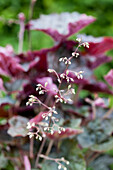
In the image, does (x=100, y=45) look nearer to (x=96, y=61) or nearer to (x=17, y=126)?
(x=96, y=61)

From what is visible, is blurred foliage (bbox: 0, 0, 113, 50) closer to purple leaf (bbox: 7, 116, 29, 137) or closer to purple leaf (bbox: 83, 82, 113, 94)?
purple leaf (bbox: 83, 82, 113, 94)

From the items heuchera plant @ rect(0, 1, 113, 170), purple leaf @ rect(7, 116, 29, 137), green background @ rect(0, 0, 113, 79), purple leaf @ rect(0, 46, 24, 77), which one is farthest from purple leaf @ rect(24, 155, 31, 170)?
green background @ rect(0, 0, 113, 79)

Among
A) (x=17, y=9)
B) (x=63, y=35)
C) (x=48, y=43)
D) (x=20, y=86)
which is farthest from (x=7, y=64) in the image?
(x=17, y=9)

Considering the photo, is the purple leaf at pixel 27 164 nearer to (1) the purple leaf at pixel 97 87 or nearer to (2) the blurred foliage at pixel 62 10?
(1) the purple leaf at pixel 97 87

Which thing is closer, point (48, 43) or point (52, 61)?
point (52, 61)

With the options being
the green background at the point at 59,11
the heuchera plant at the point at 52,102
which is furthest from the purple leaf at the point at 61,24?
the green background at the point at 59,11

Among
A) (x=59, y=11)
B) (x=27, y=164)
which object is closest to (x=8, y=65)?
(x=27, y=164)

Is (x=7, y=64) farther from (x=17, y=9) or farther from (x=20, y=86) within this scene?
(x=17, y=9)

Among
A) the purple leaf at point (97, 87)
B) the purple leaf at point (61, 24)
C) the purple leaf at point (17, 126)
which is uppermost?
the purple leaf at point (61, 24)
